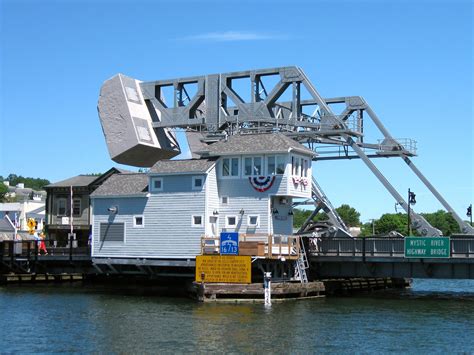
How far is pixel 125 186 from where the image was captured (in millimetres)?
55562

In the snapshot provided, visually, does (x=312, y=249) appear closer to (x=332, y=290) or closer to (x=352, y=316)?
(x=332, y=290)

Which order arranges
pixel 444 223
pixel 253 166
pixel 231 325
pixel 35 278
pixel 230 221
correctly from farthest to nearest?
pixel 444 223
pixel 35 278
pixel 230 221
pixel 253 166
pixel 231 325

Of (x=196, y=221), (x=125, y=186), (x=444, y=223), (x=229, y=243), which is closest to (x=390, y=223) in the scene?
(x=444, y=223)

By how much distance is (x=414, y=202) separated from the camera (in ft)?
179

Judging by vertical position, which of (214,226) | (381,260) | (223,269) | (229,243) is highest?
(214,226)

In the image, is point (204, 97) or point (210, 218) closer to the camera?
point (210, 218)

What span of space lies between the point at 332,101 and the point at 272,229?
15.7 meters

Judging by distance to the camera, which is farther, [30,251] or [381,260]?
[30,251]

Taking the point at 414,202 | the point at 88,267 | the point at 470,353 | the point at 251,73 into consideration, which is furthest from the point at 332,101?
the point at 470,353

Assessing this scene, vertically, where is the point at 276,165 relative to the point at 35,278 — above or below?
above

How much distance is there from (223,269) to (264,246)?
2.66 metres

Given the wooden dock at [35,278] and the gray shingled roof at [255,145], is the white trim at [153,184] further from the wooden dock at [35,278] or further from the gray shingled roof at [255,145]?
the wooden dock at [35,278]

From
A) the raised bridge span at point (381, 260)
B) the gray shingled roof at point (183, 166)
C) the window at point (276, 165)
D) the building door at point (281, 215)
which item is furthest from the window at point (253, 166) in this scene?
the raised bridge span at point (381, 260)

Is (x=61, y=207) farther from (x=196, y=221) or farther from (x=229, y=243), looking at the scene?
(x=229, y=243)
